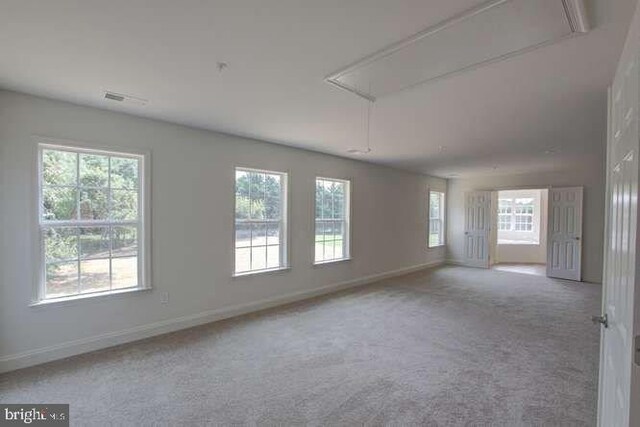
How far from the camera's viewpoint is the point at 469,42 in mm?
1824

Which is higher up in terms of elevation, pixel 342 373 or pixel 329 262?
pixel 329 262

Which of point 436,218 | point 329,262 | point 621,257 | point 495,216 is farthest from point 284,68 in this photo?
point 495,216

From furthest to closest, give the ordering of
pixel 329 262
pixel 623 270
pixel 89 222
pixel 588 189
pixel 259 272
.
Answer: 1. pixel 588 189
2. pixel 329 262
3. pixel 259 272
4. pixel 89 222
5. pixel 623 270

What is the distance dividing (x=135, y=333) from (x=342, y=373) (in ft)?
7.38

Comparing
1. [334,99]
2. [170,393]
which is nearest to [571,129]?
[334,99]

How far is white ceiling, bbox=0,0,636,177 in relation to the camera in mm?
1598

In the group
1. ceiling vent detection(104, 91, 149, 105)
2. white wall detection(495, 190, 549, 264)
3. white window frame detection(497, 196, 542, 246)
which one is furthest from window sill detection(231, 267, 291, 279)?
white window frame detection(497, 196, 542, 246)

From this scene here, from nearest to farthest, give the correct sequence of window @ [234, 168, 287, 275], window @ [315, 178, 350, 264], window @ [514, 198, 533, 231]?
window @ [234, 168, 287, 275]
window @ [315, 178, 350, 264]
window @ [514, 198, 533, 231]

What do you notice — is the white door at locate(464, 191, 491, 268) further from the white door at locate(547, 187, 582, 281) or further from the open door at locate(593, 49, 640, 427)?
the open door at locate(593, 49, 640, 427)

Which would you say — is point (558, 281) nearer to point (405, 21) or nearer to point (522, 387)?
point (522, 387)

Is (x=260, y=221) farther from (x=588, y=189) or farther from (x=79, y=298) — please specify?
(x=588, y=189)

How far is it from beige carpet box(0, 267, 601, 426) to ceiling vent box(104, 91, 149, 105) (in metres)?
2.37

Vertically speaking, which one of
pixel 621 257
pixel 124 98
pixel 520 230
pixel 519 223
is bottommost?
pixel 520 230

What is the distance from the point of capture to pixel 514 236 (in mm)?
9938
